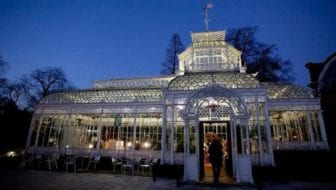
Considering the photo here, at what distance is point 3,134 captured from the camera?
18.2m

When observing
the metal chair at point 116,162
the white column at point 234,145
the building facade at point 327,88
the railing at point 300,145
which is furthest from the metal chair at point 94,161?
the building facade at point 327,88

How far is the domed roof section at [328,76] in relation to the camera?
45.5 feet

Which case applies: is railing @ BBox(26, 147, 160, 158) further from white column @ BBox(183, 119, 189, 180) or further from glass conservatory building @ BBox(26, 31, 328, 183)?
white column @ BBox(183, 119, 189, 180)

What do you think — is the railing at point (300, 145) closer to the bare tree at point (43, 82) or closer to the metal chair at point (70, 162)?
the metal chair at point (70, 162)

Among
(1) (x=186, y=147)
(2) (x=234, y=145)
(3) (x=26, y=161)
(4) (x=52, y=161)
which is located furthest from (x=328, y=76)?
(3) (x=26, y=161)

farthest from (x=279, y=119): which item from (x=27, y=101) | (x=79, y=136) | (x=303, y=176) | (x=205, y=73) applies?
(x=27, y=101)

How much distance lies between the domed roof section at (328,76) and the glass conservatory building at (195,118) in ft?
17.7

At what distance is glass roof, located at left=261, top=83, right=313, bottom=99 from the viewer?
10625mm

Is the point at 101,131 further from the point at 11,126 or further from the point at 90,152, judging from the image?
the point at 11,126

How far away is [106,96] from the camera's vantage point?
13.3 metres

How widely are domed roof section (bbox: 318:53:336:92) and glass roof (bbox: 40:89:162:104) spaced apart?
13.3m

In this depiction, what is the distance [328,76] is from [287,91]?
7386mm

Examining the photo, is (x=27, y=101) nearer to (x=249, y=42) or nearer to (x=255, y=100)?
(x=255, y=100)

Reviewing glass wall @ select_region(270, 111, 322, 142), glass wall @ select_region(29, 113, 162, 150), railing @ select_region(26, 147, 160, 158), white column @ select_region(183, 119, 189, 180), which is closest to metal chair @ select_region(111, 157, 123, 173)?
railing @ select_region(26, 147, 160, 158)
